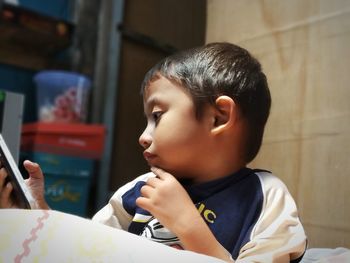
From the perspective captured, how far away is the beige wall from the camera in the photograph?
0.61 m

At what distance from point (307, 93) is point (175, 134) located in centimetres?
24

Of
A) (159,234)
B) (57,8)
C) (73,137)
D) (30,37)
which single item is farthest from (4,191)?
(57,8)

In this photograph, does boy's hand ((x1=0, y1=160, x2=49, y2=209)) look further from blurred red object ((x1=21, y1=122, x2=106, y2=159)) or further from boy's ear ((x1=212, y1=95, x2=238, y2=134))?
blurred red object ((x1=21, y1=122, x2=106, y2=159))

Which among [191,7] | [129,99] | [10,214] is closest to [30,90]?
[129,99]

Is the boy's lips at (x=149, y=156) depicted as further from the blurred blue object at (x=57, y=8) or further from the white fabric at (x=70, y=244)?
the blurred blue object at (x=57, y=8)

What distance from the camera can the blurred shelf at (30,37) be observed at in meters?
1.59

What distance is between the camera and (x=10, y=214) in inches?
15.0

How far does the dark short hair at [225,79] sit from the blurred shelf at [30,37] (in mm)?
1181

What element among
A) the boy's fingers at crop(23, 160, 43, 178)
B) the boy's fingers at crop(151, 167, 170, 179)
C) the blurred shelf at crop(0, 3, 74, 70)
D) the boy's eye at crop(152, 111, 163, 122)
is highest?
the blurred shelf at crop(0, 3, 74, 70)

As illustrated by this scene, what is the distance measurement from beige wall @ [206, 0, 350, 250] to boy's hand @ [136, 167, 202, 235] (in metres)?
0.20

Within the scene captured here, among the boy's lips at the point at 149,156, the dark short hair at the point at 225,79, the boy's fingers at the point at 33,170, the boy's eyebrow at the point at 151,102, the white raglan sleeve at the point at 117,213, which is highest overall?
the dark short hair at the point at 225,79

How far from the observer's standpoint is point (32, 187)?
0.54m

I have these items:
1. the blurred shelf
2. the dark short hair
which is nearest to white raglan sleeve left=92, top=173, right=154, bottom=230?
the dark short hair

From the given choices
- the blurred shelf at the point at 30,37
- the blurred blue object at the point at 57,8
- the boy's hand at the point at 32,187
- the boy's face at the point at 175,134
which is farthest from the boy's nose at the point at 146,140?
the blurred blue object at the point at 57,8
